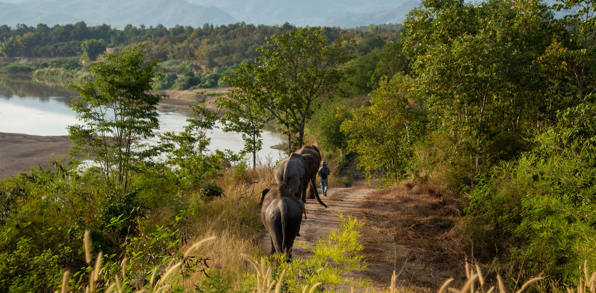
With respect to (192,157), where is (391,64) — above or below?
above

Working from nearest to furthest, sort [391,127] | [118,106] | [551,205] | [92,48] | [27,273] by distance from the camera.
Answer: [27,273] → [551,205] → [118,106] → [391,127] → [92,48]

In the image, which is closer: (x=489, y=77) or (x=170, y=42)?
(x=489, y=77)

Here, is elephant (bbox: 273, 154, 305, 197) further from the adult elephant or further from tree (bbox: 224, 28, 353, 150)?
tree (bbox: 224, 28, 353, 150)

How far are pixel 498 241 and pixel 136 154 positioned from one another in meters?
10.1

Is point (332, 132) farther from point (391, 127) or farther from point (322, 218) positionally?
point (322, 218)

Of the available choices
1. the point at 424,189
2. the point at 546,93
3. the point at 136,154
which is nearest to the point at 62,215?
the point at 136,154

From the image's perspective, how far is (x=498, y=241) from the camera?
757 centimetres

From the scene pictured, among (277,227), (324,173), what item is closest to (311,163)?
(324,173)

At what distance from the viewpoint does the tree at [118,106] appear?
9.97m

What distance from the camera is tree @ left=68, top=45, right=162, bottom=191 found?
997 centimetres

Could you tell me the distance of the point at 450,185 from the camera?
1083cm

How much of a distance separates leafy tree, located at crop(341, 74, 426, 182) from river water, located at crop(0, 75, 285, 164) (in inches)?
298

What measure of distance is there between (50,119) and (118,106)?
3810 cm

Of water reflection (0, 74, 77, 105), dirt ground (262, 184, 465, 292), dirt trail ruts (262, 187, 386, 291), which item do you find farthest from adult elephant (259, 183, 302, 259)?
water reflection (0, 74, 77, 105)
